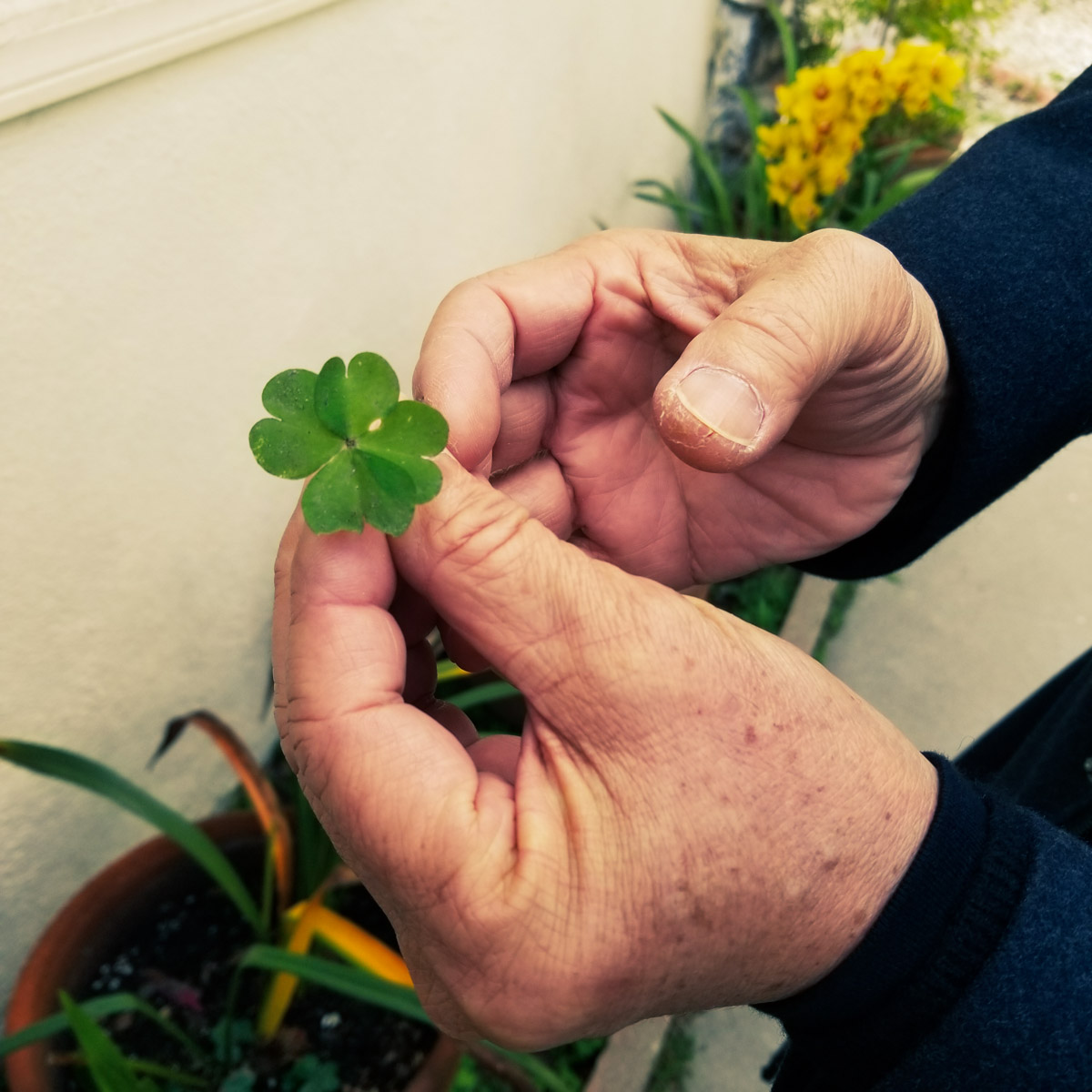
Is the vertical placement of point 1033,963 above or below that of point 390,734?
below

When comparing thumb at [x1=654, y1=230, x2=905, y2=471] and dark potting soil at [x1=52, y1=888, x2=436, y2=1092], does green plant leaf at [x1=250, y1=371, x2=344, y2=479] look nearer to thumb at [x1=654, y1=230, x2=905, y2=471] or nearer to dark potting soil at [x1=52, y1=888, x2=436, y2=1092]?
thumb at [x1=654, y1=230, x2=905, y2=471]

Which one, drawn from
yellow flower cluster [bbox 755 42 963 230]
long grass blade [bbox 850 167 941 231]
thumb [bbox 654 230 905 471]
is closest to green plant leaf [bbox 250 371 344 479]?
thumb [bbox 654 230 905 471]

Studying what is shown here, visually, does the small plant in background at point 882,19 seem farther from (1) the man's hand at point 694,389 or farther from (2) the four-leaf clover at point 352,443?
(2) the four-leaf clover at point 352,443

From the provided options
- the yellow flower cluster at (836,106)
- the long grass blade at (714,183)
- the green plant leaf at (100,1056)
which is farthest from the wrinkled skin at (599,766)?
the long grass blade at (714,183)

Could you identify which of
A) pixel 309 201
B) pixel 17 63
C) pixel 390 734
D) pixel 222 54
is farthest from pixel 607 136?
pixel 390 734

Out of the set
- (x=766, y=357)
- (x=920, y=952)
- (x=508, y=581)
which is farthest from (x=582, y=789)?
(x=766, y=357)

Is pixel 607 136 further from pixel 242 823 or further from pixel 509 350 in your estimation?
pixel 242 823
